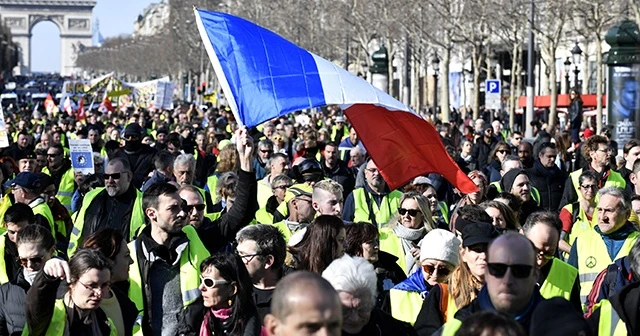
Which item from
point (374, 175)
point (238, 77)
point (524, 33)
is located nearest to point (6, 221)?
point (238, 77)

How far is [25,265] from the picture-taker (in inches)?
280

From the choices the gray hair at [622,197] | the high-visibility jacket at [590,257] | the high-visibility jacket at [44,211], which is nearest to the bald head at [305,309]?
the high-visibility jacket at [590,257]

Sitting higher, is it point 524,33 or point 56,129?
point 524,33

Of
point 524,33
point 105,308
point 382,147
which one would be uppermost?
point 524,33

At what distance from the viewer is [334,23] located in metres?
57.6

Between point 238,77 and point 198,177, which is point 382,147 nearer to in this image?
point 238,77

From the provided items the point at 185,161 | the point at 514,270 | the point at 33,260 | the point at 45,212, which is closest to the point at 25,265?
the point at 33,260

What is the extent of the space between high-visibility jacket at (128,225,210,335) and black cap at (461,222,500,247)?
4.82ft

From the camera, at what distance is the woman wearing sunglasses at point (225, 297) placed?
6.19 m

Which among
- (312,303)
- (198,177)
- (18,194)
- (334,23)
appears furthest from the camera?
(334,23)

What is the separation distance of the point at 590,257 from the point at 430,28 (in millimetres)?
38864

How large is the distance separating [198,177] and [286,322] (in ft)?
40.0

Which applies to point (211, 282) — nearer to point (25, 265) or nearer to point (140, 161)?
point (25, 265)

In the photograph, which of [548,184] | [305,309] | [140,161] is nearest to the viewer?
[305,309]
